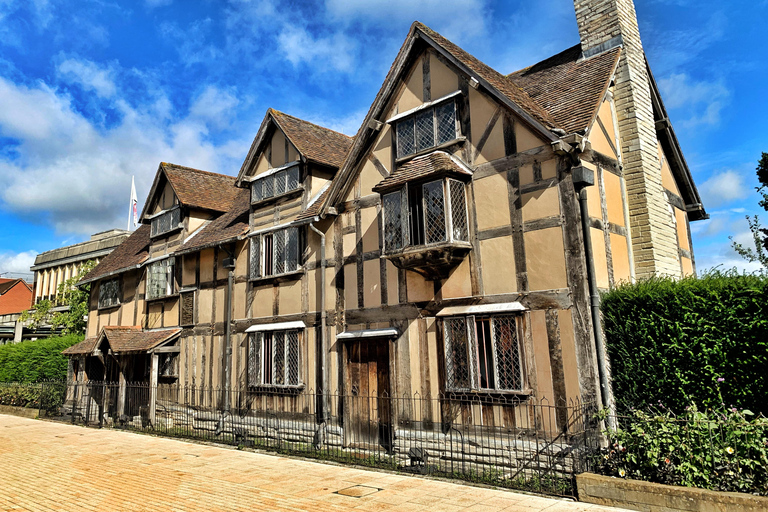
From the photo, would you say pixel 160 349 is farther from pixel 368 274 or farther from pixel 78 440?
pixel 368 274

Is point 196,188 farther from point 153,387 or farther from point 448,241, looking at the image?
point 448,241

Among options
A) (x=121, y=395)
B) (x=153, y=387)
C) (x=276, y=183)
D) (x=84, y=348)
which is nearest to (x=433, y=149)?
(x=276, y=183)

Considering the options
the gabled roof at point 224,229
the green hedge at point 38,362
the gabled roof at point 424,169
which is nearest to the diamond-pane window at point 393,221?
the gabled roof at point 424,169

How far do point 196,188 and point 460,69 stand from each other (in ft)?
42.3

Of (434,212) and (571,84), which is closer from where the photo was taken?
(434,212)

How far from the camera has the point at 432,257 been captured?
38.1ft

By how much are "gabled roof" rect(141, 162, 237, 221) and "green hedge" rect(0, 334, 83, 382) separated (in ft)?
33.0

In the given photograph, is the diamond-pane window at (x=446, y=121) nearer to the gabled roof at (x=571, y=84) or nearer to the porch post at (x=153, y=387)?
the gabled roof at (x=571, y=84)

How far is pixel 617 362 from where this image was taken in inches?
383

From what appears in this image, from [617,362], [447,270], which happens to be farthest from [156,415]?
[617,362]

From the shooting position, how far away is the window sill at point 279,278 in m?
15.5

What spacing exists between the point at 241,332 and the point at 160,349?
371 centimetres

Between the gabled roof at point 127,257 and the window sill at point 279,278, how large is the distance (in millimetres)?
7177

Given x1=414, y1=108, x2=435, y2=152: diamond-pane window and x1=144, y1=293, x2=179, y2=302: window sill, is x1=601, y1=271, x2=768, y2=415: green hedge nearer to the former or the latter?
x1=414, y1=108, x2=435, y2=152: diamond-pane window
